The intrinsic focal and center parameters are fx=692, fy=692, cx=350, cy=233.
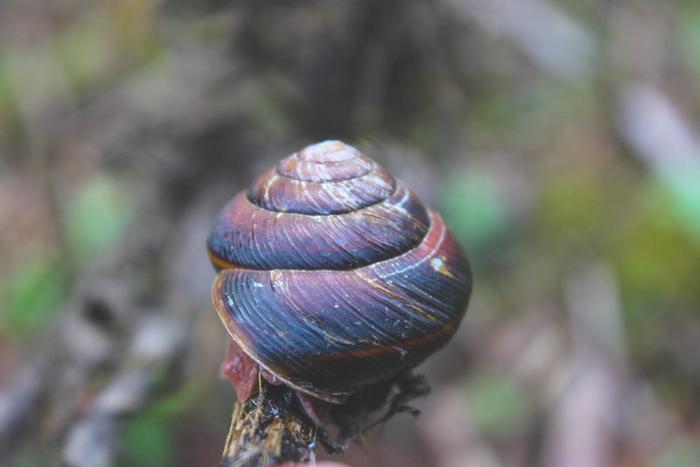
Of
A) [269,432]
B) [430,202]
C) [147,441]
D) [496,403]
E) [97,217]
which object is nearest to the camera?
[269,432]

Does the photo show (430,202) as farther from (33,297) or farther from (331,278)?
(33,297)

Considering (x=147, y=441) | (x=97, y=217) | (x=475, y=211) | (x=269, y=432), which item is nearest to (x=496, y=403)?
(x=475, y=211)

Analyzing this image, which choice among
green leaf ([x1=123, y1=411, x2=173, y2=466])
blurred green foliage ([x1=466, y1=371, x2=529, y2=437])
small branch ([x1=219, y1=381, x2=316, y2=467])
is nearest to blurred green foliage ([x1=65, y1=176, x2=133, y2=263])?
green leaf ([x1=123, y1=411, x2=173, y2=466])

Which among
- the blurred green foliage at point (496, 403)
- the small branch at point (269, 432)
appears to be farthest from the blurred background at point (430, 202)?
the small branch at point (269, 432)

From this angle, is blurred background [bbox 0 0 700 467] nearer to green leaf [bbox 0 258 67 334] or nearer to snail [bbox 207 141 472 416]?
green leaf [bbox 0 258 67 334]

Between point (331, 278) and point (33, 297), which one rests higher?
point (331, 278)

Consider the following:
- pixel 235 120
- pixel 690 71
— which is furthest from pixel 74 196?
pixel 690 71

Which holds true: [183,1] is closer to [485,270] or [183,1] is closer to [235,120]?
[235,120]

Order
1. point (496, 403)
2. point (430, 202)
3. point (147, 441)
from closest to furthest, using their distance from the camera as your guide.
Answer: point (147, 441) < point (430, 202) < point (496, 403)
